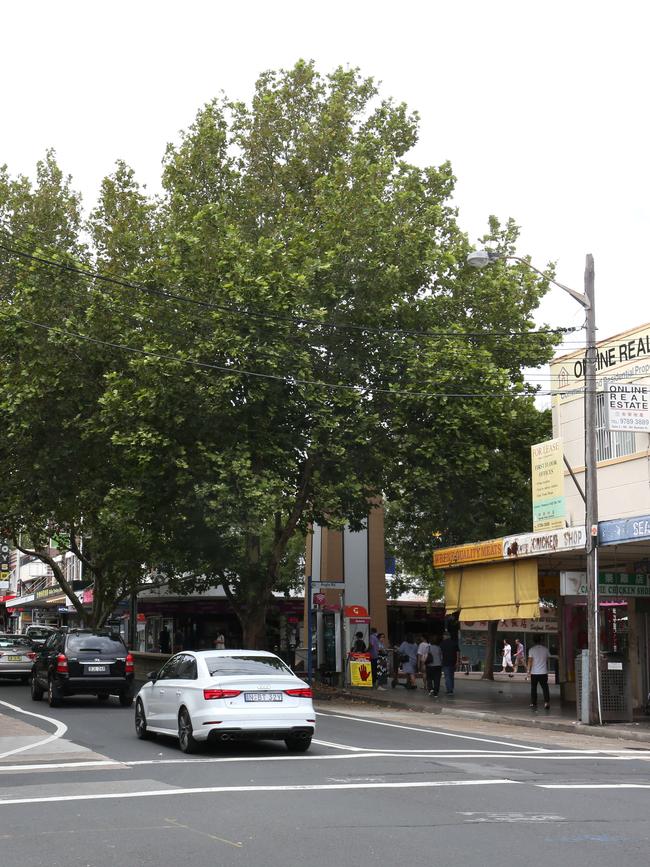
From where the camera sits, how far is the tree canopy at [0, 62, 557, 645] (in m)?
27.5

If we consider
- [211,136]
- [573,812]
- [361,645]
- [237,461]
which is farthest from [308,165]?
[573,812]

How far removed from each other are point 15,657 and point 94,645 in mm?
10426

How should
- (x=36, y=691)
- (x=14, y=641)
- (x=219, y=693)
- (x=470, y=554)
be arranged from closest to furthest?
(x=219, y=693), (x=36, y=691), (x=470, y=554), (x=14, y=641)

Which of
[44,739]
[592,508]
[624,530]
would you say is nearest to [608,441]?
[592,508]

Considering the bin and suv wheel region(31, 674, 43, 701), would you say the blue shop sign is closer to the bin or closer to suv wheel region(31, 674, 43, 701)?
the bin

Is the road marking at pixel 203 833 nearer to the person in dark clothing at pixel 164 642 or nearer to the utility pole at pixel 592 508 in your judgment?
the utility pole at pixel 592 508

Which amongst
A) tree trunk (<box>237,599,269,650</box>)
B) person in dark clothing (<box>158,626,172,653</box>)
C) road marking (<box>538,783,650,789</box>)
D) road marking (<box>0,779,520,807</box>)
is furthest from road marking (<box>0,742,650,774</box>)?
person in dark clothing (<box>158,626,172,653</box>)

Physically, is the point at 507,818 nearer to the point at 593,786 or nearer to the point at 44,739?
the point at 593,786

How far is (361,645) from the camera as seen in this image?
32500 millimetres

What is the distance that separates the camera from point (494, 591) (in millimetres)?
26312

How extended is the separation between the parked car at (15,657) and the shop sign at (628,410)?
65.2 feet

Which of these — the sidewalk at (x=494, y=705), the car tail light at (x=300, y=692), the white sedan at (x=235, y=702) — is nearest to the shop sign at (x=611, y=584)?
the sidewalk at (x=494, y=705)

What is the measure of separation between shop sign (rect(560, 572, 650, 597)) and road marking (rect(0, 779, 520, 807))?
11.2 m

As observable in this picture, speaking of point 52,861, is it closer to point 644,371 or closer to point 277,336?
point 644,371
